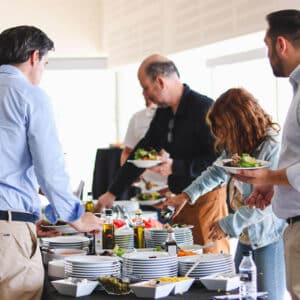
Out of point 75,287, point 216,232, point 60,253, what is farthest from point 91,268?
point 216,232

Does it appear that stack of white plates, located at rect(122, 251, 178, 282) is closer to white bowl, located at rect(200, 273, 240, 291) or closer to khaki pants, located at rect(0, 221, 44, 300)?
white bowl, located at rect(200, 273, 240, 291)

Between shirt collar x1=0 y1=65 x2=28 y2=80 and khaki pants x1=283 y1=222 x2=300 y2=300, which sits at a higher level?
shirt collar x1=0 y1=65 x2=28 y2=80

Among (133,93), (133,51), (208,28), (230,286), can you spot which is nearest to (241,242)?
(230,286)

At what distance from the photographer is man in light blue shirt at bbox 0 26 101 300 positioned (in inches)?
112

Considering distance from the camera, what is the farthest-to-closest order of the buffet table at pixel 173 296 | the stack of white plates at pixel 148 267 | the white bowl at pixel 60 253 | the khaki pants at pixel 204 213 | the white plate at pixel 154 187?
the white plate at pixel 154 187 → the khaki pants at pixel 204 213 → the white bowl at pixel 60 253 → the stack of white plates at pixel 148 267 → the buffet table at pixel 173 296

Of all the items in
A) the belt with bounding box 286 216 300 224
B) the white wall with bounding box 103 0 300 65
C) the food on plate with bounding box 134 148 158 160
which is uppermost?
the white wall with bounding box 103 0 300 65

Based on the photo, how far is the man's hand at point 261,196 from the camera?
3.04 m

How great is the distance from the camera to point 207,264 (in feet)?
9.23

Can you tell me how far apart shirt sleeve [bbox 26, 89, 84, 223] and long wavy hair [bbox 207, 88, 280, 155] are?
81 centimetres

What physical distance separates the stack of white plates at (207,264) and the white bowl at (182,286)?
11 centimetres

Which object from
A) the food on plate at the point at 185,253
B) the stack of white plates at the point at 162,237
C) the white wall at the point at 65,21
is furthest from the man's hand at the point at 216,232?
the white wall at the point at 65,21

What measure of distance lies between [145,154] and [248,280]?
220 cm

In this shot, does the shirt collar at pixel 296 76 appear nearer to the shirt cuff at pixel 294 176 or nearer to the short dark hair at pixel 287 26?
the short dark hair at pixel 287 26

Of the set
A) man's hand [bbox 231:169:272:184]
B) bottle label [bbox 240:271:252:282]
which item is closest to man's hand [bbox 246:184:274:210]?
man's hand [bbox 231:169:272:184]
